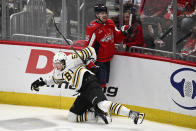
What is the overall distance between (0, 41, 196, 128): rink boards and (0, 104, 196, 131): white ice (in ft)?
0.72

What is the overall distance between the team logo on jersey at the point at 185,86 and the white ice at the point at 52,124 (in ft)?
1.06

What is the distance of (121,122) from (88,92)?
0.69m

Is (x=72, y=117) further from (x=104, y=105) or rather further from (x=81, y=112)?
(x=104, y=105)

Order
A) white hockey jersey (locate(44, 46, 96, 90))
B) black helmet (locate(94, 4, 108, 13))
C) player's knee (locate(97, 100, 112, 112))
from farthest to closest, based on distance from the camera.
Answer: black helmet (locate(94, 4, 108, 13)) < white hockey jersey (locate(44, 46, 96, 90)) < player's knee (locate(97, 100, 112, 112))

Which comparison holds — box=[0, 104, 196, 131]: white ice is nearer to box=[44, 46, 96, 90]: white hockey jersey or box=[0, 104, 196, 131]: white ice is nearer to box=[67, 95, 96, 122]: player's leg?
box=[67, 95, 96, 122]: player's leg

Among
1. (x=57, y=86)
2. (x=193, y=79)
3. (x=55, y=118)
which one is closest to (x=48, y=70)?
(x=57, y=86)

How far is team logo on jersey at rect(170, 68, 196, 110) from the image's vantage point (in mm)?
5535

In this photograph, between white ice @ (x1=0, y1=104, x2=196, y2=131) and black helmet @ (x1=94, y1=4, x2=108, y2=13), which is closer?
white ice @ (x1=0, y1=104, x2=196, y2=131)

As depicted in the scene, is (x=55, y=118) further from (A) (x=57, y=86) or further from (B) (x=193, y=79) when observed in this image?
(B) (x=193, y=79)

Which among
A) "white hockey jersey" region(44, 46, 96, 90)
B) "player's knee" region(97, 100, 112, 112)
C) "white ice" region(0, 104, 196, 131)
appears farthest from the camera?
"white hockey jersey" region(44, 46, 96, 90)

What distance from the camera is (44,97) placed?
6746 millimetres

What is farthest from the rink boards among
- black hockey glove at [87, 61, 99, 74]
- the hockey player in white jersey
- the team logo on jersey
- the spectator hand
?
the hockey player in white jersey

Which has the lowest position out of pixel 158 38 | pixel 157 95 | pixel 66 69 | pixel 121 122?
pixel 121 122

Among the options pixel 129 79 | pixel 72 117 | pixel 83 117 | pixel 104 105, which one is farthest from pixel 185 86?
pixel 72 117
